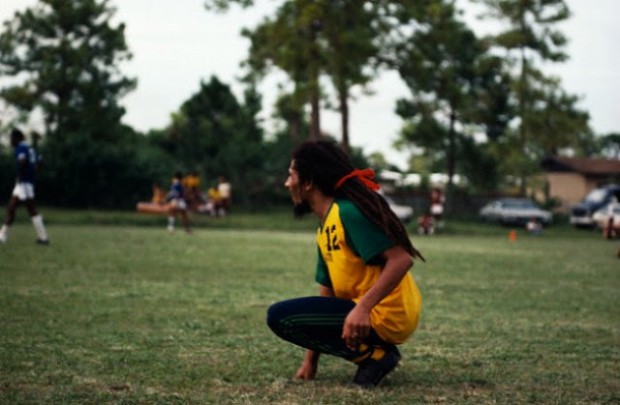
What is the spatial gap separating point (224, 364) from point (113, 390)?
1134 millimetres

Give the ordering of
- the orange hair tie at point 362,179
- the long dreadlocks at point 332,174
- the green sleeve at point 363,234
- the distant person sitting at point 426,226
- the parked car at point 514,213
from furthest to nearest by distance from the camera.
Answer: the parked car at point 514,213 < the distant person sitting at point 426,226 < the orange hair tie at point 362,179 < the long dreadlocks at point 332,174 < the green sleeve at point 363,234

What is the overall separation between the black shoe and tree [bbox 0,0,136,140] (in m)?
54.1

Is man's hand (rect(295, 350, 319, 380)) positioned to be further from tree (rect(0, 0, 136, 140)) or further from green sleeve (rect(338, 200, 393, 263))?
tree (rect(0, 0, 136, 140))

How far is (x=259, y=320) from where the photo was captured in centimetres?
875

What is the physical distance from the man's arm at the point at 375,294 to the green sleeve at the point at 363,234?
6 centimetres

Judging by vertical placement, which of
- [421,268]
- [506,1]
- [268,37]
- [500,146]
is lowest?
[421,268]

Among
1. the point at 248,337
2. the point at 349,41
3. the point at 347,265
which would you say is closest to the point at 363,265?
the point at 347,265

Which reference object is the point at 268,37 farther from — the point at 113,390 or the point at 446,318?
the point at 113,390

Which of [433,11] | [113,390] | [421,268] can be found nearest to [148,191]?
[433,11]

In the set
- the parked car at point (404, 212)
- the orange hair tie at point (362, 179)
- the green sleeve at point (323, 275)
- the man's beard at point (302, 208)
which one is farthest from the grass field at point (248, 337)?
the parked car at point (404, 212)

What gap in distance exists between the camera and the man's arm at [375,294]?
5109 mm

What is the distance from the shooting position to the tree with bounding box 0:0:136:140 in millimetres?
59062

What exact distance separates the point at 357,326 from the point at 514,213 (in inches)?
1750

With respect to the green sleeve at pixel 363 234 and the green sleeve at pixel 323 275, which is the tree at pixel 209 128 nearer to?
the green sleeve at pixel 323 275
